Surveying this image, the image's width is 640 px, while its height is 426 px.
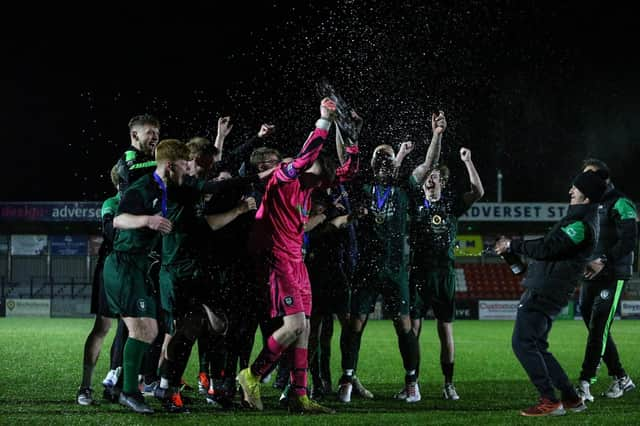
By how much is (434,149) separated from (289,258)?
8.19 feet

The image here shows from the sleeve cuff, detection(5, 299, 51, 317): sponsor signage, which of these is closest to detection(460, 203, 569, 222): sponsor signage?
detection(5, 299, 51, 317): sponsor signage

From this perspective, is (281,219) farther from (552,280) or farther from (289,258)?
(552,280)

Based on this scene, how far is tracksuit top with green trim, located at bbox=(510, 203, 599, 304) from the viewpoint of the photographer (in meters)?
6.77

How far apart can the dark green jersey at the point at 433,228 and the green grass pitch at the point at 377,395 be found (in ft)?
4.94

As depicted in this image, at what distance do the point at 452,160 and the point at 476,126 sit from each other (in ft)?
17.0

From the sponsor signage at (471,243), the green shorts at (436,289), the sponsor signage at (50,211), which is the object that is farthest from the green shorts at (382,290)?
the sponsor signage at (471,243)

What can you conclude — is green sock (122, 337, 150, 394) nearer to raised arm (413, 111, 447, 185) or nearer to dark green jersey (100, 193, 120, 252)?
dark green jersey (100, 193, 120, 252)

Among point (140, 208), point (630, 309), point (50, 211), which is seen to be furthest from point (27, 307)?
point (140, 208)

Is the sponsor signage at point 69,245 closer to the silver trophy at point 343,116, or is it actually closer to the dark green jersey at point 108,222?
the dark green jersey at point 108,222

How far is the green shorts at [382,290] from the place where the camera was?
8.15 meters

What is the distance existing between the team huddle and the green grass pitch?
266mm

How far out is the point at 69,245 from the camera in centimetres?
4306

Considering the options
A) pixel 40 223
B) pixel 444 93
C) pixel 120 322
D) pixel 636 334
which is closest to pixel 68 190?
pixel 40 223

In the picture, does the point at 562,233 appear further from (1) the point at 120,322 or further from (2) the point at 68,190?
(2) the point at 68,190
